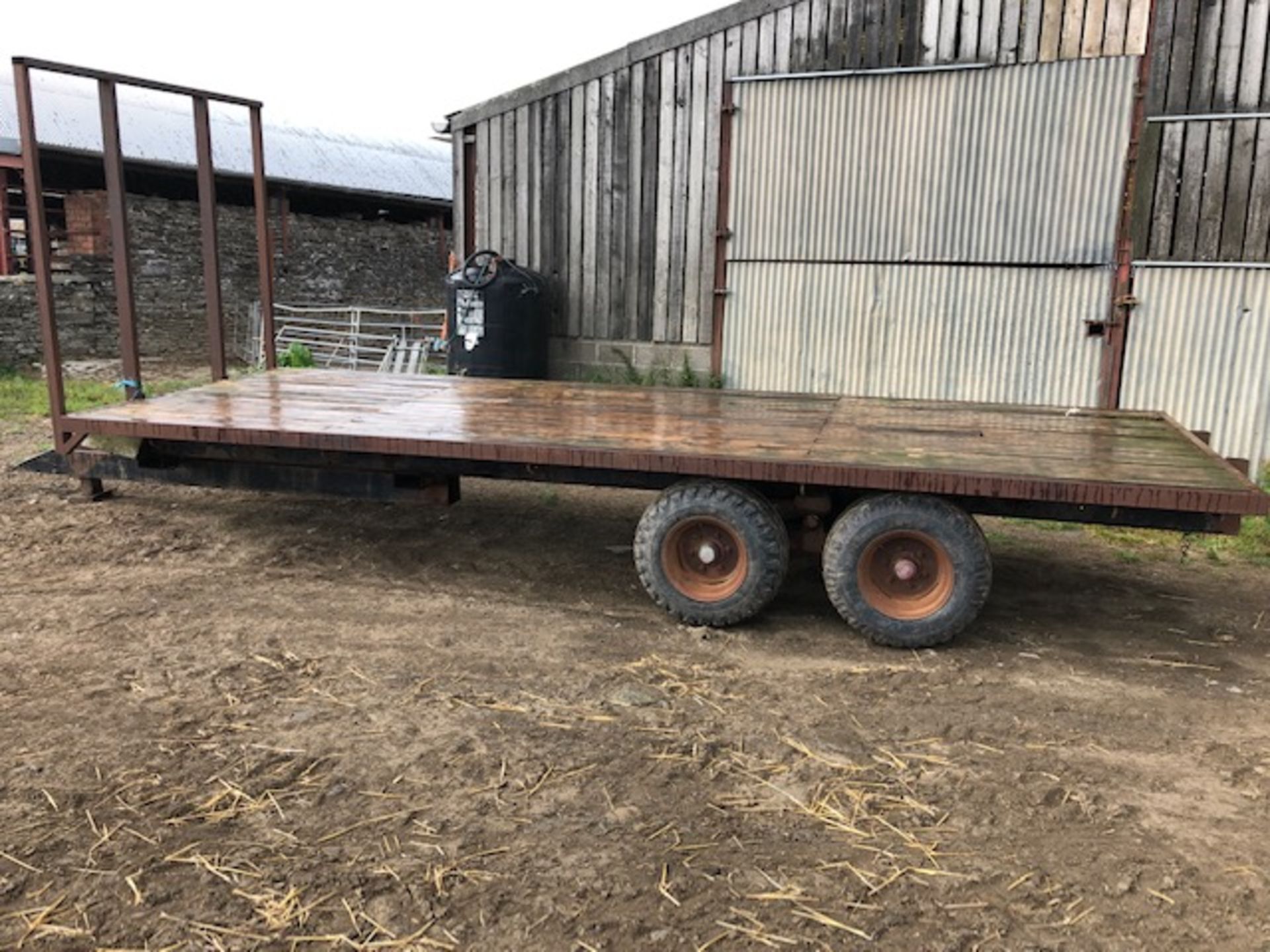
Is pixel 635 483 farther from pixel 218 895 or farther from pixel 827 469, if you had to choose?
pixel 218 895

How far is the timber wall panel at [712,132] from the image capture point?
8406 mm

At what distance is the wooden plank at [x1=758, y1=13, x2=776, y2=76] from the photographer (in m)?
9.67

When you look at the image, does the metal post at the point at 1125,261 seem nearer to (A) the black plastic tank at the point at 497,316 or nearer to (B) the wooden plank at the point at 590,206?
(B) the wooden plank at the point at 590,206

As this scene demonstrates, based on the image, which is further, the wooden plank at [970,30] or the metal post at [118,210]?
the wooden plank at [970,30]

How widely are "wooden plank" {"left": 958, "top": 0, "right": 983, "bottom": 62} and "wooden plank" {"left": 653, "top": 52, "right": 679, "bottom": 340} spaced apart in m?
2.72

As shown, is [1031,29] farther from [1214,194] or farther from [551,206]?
[551,206]

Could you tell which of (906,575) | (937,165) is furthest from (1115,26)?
(906,575)

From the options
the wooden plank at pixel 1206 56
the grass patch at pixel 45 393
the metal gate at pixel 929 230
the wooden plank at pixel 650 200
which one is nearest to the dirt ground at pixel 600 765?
the metal gate at pixel 929 230

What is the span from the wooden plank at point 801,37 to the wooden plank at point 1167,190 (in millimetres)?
3206

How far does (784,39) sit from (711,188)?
60.0 inches

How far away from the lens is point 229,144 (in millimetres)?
23266

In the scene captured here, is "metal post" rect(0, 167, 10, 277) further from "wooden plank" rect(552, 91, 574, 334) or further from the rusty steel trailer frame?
"wooden plank" rect(552, 91, 574, 334)

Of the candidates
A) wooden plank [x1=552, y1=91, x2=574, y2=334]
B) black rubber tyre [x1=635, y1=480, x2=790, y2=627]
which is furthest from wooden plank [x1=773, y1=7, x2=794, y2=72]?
black rubber tyre [x1=635, y1=480, x2=790, y2=627]

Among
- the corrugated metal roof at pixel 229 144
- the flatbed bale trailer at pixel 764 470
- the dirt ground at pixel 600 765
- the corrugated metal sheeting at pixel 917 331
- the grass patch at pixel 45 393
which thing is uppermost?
the corrugated metal roof at pixel 229 144
